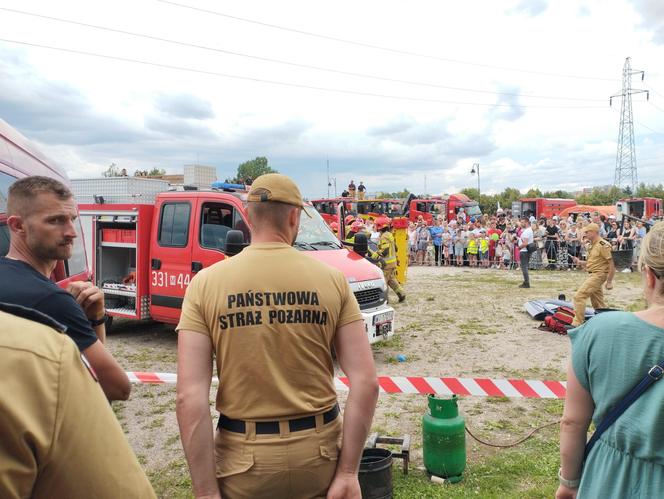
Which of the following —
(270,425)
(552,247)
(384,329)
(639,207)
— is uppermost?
(639,207)

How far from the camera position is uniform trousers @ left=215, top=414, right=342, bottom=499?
→ 189cm

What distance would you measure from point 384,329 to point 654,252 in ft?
17.9

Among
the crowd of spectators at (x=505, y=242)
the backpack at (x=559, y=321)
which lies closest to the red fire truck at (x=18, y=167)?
the backpack at (x=559, y=321)

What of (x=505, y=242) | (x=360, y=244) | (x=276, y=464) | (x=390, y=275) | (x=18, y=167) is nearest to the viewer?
(x=276, y=464)

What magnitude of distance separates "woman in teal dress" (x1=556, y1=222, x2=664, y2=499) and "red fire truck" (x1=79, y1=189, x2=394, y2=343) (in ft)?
16.1

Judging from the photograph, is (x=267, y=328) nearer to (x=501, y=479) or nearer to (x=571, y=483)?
(x=571, y=483)

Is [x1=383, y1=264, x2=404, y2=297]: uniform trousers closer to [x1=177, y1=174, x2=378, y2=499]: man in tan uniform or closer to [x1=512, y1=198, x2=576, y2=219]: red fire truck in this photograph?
[x1=177, y1=174, x2=378, y2=499]: man in tan uniform

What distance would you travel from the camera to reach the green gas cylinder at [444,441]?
4086 millimetres

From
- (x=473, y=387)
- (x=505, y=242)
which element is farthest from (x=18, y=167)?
(x=505, y=242)

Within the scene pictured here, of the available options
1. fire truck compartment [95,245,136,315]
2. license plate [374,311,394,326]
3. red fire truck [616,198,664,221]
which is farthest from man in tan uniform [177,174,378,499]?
Answer: red fire truck [616,198,664,221]

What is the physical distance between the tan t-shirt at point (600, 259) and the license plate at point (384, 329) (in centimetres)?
426

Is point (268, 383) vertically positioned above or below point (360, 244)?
below

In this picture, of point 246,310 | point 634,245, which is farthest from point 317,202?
point 246,310

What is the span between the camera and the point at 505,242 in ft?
67.5
